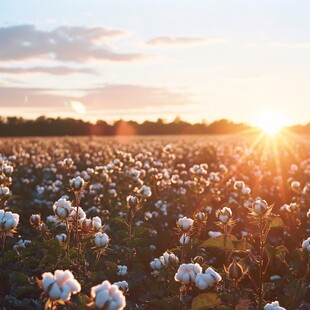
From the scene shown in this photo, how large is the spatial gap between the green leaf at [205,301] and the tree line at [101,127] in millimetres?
64845

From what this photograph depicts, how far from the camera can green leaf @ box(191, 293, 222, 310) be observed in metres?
4.07

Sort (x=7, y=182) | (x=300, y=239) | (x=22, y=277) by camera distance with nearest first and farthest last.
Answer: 1. (x=22, y=277)
2. (x=300, y=239)
3. (x=7, y=182)

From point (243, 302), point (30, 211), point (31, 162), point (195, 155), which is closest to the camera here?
point (243, 302)

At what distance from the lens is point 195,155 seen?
24.0 metres

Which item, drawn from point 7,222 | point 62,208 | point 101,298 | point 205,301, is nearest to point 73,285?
point 101,298

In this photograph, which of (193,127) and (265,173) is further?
(193,127)

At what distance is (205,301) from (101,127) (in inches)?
2732

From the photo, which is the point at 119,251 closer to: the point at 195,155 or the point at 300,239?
the point at 300,239

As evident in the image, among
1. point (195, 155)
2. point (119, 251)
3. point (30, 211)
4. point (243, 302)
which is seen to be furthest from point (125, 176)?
point (195, 155)

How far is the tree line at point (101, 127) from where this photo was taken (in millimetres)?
71188

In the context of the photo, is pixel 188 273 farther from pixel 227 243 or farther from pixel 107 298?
pixel 107 298

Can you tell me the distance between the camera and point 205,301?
13.5ft

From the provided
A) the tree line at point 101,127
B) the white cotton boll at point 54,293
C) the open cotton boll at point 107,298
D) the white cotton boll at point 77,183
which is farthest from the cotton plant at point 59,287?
the tree line at point 101,127

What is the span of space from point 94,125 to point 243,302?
232 ft
